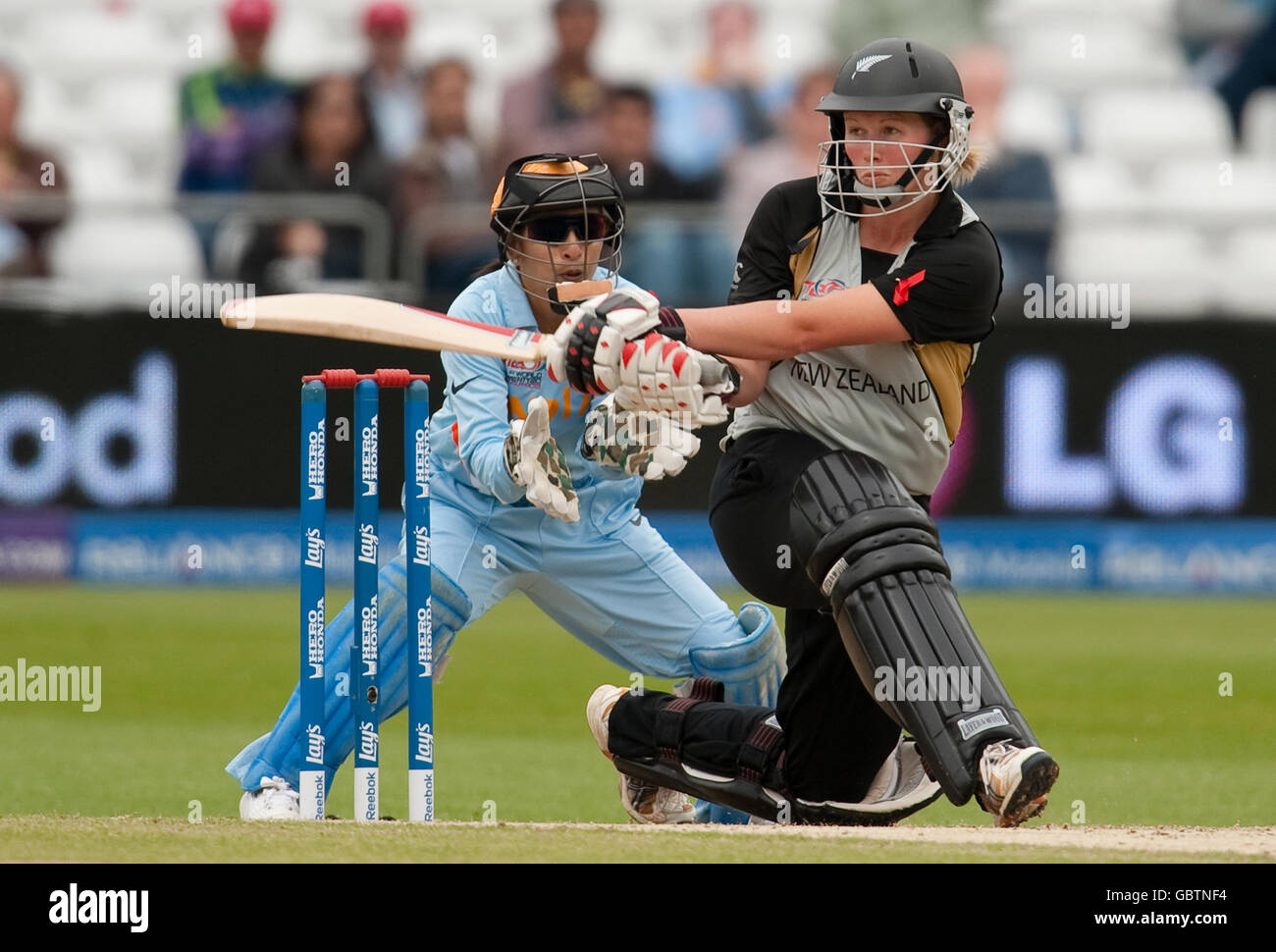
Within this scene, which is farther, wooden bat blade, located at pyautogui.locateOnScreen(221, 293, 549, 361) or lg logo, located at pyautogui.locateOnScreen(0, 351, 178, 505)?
lg logo, located at pyautogui.locateOnScreen(0, 351, 178, 505)

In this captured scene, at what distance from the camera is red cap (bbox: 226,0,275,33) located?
33.6 ft

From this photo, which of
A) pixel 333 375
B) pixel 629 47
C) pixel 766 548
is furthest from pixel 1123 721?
pixel 629 47

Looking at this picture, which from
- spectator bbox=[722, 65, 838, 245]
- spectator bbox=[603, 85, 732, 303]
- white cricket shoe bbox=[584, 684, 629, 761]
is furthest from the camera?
spectator bbox=[722, 65, 838, 245]

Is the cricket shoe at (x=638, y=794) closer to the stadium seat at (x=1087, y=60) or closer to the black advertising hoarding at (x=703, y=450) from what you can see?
the black advertising hoarding at (x=703, y=450)

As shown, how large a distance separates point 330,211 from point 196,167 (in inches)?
48.3

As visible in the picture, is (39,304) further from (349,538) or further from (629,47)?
(629,47)

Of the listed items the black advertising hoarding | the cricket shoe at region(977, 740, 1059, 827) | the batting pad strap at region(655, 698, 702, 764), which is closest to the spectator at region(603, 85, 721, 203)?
the black advertising hoarding

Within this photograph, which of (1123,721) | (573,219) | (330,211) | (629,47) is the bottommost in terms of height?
(1123,721)

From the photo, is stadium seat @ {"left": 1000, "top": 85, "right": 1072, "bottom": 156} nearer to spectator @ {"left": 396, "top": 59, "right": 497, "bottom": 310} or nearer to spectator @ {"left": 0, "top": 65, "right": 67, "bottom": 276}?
spectator @ {"left": 396, "top": 59, "right": 497, "bottom": 310}

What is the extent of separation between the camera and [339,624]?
4.27 m

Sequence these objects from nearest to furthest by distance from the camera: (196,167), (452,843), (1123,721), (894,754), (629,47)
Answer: (452,843) < (894,754) < (1123,721) < (196,167) < (629,47)

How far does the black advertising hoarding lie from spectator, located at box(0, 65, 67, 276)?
2.44ft

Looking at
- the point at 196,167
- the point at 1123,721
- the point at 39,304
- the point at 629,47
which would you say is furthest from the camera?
the point at 629,47

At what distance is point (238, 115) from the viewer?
1030 centimetres
